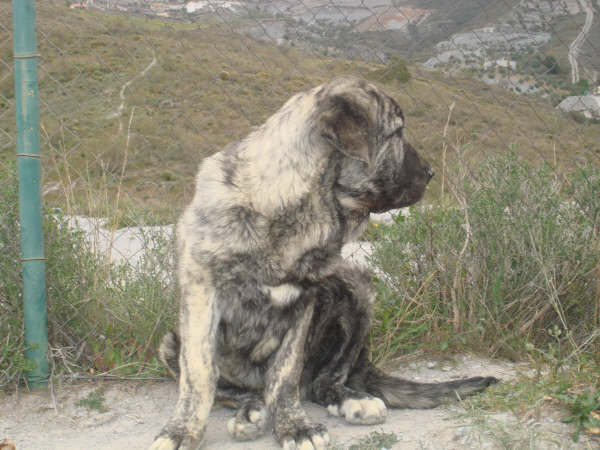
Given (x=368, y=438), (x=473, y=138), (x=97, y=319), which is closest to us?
(x=368, y=438)

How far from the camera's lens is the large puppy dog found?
7.82ft

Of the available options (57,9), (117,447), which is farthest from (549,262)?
(57,9)

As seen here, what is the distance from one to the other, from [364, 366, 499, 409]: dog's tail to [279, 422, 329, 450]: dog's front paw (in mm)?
494

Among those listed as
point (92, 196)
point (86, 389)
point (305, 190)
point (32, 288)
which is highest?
point (305, 190)

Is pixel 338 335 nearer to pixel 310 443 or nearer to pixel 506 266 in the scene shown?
pixel 310 443

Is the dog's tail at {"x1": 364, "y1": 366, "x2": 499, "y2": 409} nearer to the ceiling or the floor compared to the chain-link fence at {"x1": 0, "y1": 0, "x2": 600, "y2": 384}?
nearer to the floor

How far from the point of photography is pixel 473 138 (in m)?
3.52

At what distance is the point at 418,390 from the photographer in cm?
266

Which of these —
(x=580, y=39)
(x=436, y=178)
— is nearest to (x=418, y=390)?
(x=436, y=178)

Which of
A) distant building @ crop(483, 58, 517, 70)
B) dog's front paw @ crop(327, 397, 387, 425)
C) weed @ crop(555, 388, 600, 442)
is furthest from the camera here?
distant building @ crop(483, 58, 517, 70)

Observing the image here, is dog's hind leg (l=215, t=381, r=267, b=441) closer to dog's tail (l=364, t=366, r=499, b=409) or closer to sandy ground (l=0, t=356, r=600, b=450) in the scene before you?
sandy ground (l=0, t=356, r=600, b=450)

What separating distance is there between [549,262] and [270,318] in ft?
5.11

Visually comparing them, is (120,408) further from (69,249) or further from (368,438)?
(368,438)

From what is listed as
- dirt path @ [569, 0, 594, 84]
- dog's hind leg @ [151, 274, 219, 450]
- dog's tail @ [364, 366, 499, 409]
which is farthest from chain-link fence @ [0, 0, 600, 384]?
dog's hind leg @ [151, 274, 219, 450]
